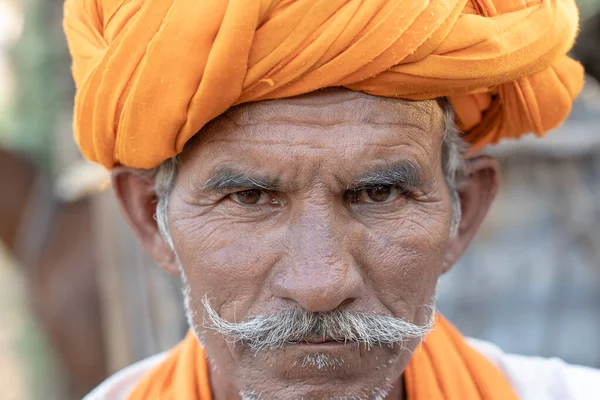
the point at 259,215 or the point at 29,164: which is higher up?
the point at 259,215

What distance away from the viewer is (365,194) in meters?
2.08

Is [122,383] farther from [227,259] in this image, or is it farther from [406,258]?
[406,258]

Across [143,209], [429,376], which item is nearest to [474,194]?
[429,376]

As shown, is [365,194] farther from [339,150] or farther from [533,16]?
[533,16]

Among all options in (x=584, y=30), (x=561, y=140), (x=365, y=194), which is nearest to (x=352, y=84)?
(x=365, y=194)

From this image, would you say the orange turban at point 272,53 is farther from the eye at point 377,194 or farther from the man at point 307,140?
the eye at point 377,194

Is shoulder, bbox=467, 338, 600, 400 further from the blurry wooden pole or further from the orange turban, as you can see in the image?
the blurry wooden pole

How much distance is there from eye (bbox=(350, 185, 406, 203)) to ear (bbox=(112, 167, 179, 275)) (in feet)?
1.98

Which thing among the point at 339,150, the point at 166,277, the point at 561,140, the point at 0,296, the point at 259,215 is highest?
the point at 339,150

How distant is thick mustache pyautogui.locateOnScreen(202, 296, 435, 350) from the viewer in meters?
1.97

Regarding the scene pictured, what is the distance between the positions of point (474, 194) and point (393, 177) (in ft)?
1.66

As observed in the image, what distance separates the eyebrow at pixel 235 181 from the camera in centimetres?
200

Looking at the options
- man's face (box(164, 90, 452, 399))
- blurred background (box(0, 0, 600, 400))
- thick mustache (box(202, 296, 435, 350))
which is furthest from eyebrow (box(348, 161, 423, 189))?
blurred background (box(0, 0, 600, 400))

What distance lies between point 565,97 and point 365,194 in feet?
2.26
